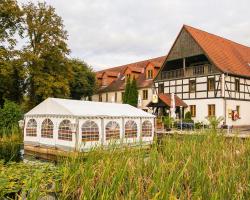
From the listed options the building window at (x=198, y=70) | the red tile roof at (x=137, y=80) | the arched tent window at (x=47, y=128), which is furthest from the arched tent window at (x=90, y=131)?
the red tile roof at (x=137, y=80)

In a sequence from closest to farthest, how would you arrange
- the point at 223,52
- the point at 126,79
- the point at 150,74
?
the point at 223,52 < the point at 150,74 < the point at 126,79

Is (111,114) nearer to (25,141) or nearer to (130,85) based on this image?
(25,141)

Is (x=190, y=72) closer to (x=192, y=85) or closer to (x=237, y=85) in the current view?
(x=192, y=85)

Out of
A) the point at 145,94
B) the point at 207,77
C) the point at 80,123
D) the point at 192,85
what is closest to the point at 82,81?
the point at 145,94

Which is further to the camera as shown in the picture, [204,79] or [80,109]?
[204,79]

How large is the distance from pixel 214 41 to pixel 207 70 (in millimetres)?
4973

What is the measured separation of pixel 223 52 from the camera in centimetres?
3055

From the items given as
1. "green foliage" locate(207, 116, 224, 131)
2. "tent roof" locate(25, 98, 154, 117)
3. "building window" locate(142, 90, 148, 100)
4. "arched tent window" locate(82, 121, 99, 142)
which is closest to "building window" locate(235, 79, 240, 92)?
"building window" locate(142, 90, 148, 100)

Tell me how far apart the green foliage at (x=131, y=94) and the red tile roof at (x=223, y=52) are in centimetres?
857

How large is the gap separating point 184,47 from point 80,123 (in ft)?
62.8

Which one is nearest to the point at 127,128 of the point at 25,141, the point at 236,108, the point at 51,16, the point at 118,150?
the point at 25,141

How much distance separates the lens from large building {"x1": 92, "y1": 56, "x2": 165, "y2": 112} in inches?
1410

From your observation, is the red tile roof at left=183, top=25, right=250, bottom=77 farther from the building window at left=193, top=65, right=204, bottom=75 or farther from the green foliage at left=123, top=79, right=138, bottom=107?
the green foliage at left=123, top=79, right=138, bottom=107

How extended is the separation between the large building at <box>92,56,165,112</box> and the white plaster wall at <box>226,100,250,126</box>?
29.1 feet
